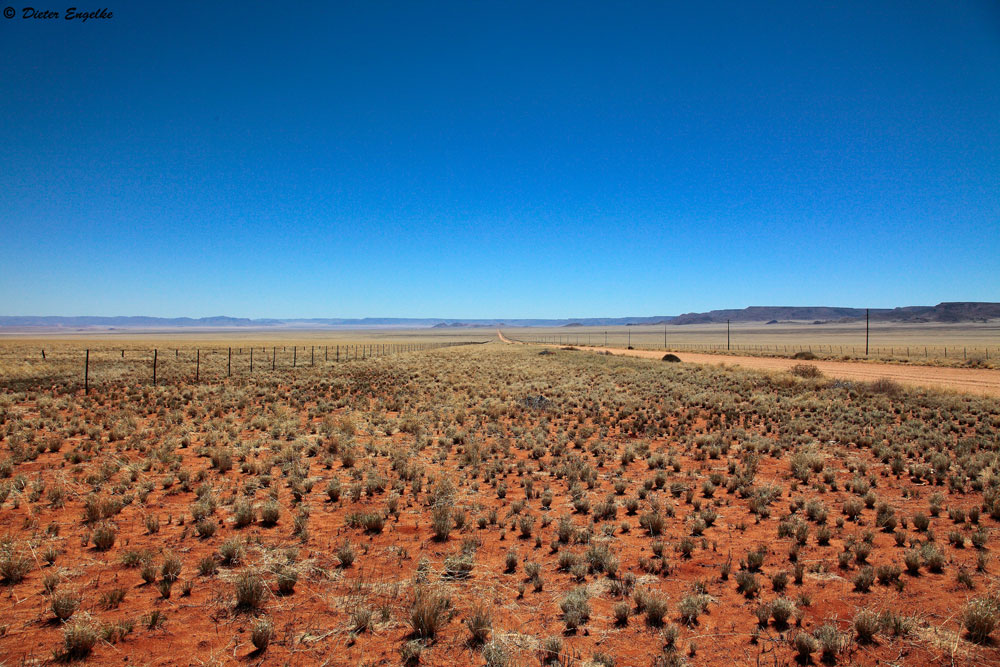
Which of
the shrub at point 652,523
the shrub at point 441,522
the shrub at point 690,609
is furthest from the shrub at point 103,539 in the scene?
the shrub at point 652,523

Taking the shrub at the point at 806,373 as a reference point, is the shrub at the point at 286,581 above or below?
below

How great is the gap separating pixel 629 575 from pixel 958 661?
3.13 metres

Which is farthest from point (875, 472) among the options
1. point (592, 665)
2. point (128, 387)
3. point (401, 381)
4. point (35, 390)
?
point (35, 390)

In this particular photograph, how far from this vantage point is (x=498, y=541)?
7664 millimetres

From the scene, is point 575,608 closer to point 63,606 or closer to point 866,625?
point 866,625

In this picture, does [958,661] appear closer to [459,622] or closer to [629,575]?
[629,575]

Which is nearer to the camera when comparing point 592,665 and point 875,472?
point 592,665

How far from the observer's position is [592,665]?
15.0 ft

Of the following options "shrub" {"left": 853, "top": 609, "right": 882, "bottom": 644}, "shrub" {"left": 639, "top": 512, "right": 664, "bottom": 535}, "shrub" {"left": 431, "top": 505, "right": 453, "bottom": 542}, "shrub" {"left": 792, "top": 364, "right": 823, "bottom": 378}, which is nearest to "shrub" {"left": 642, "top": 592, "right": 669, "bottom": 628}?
"shrub" {"left": 853, "top": 609, "right": 882, "bottom": 644}

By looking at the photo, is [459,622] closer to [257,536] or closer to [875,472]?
[257,536]

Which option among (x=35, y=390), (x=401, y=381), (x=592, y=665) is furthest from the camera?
(x=401, y=381)

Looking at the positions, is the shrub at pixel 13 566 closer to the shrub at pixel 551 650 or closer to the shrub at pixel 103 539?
the shrub at pixel 103 539

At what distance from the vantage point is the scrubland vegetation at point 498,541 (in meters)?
4.98

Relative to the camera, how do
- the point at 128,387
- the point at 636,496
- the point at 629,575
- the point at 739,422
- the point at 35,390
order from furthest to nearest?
the point at 128,387 → the point at 35,390 → the point at 739,422 → the point at 636,496 → the point at 629,575
